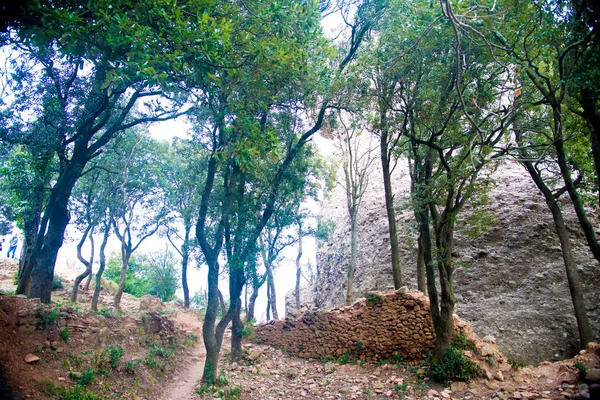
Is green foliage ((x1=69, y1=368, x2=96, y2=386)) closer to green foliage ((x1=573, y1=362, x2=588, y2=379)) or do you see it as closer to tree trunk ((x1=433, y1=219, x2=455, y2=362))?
tree trunk ((x1=433, y1=219, x2=455, y2=362))

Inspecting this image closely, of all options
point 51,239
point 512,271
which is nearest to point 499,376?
point 512,271

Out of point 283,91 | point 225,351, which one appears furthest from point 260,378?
point 283,91

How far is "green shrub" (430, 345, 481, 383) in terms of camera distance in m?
7.79

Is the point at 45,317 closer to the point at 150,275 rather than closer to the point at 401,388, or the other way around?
the point at 401,388

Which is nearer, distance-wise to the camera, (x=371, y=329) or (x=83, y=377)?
(x=83, y=377)

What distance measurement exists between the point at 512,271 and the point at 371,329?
5.77 metres

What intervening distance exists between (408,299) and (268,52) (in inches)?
315

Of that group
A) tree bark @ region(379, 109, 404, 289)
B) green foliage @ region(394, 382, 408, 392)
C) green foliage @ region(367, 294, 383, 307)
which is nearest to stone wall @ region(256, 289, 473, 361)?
green foliage @ region(367, 294, 383, 307)

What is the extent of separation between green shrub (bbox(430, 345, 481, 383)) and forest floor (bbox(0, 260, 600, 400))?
0.69ft

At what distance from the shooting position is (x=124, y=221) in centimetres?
1723

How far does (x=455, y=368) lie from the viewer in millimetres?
7879

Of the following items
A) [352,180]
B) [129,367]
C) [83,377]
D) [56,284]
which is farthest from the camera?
[56,284]

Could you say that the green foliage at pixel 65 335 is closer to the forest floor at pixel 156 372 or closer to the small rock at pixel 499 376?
the forest floor at pixel 156 372

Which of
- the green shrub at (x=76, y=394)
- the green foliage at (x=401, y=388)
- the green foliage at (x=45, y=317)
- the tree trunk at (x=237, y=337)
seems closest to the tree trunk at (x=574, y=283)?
the green foliage at (x=401, y=388)
